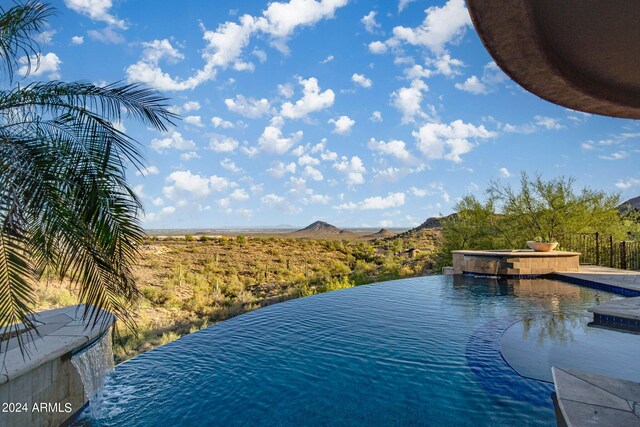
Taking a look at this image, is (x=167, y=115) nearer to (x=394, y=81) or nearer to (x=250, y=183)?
(x=394, y=81)

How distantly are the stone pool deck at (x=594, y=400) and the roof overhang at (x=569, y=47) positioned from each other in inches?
92.9

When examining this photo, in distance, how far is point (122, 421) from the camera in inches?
139

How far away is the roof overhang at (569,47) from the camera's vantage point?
196cm

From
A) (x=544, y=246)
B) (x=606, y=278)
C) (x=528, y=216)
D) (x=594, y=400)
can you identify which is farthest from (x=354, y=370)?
(x=528, y=216)

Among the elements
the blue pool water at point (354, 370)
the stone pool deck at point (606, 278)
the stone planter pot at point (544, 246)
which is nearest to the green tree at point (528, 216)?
the stone planter pot at point (544, 246)

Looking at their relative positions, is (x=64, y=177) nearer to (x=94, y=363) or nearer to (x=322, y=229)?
(x=94, y=363)

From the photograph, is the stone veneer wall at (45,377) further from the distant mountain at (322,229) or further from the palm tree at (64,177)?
the distant mountain at (322,229)

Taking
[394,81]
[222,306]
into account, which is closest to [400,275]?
[222,306]

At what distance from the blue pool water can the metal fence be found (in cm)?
538

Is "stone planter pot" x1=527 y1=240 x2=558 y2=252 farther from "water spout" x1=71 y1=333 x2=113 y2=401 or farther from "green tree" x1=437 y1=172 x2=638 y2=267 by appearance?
"water spout" x1=71 y1=333 x2=113 y2=401

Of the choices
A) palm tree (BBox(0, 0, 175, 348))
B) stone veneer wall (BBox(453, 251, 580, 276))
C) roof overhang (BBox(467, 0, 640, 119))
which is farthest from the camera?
stone veneer wall (BBox(453, 251, 580, 276))

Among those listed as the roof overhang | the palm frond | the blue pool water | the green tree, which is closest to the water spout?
the blue pool water

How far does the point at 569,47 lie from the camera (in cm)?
237

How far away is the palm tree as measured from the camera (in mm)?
3068
